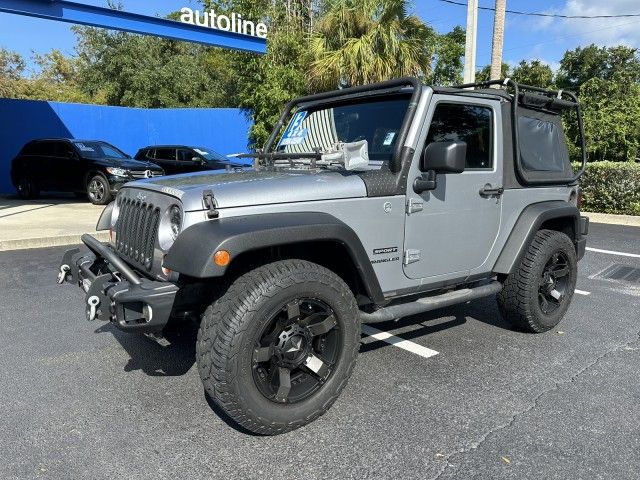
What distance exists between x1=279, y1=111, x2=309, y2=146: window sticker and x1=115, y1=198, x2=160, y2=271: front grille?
1.43 metres

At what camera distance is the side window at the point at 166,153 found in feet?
51.1

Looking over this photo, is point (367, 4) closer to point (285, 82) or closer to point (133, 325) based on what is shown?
point (285, 82)

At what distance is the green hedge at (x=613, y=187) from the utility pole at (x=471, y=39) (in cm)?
348

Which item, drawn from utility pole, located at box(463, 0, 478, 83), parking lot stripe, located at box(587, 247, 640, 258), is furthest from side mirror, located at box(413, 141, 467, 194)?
utility pole, located at box(463, 0, 478, 83)

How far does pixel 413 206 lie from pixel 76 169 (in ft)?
36.7

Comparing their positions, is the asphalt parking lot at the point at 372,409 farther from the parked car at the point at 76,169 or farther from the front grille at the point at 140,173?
the parked car at the point at 76,169

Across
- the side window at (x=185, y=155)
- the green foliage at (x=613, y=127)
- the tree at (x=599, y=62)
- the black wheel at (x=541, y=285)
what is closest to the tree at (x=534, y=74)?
the tree at (x=599, y=62)

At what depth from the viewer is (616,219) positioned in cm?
1103

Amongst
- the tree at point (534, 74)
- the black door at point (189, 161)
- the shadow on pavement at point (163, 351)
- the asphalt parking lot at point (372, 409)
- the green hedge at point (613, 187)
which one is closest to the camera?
the asphalt parking lot at point (372, 409)

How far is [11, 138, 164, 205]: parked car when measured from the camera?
39.9 feet

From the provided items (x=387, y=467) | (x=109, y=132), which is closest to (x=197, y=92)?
(x=109, y=132)

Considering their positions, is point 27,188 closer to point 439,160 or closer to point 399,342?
point 399,342

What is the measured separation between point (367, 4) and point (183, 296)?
12.7 m

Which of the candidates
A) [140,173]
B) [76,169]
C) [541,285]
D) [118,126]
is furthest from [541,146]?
[118,126]
